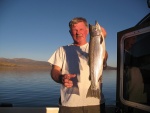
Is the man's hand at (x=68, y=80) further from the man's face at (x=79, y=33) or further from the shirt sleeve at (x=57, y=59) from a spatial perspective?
the man's face at (x=79, y=33)

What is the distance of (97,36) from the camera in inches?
115

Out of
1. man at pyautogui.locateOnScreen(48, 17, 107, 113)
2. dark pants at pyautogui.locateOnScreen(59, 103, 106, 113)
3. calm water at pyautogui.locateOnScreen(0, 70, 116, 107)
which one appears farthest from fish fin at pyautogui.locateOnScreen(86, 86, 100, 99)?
calm water at pyautogui.locateOnScreen(0, 70, 116, 107)

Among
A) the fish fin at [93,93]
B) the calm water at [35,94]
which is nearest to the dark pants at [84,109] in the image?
the fish fin at [93,93]

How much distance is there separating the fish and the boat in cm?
26

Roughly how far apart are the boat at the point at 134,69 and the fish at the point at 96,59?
10.3 inches

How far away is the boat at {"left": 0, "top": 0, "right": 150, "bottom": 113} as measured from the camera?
2611 mm

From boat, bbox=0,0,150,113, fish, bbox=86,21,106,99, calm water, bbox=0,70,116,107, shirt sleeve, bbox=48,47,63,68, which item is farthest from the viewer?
calm water, bbox=0,70,116,107

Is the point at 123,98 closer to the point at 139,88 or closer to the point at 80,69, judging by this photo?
the point at 139,88

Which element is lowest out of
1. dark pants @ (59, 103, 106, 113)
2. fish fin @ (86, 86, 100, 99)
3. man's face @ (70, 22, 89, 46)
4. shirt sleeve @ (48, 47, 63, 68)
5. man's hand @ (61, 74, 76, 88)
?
dark pants @ (59, 103, 106, 113)

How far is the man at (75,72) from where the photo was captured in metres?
3.10

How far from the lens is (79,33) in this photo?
3.31 meters

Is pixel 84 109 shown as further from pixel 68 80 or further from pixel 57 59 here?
pixel 57 59

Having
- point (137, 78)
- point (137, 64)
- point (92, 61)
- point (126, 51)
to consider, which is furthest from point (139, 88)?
point (92, 61)

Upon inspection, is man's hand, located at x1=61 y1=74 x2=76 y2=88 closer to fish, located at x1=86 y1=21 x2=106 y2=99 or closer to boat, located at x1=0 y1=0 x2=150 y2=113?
fish, located at x1=86 y1=21 x2=106 y2=99
